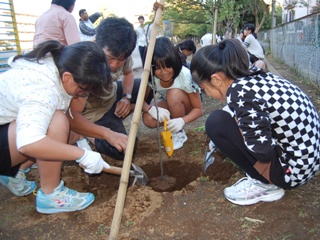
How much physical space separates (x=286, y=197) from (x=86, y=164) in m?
1.18

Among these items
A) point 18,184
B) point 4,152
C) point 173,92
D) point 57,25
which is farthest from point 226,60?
point 57,25

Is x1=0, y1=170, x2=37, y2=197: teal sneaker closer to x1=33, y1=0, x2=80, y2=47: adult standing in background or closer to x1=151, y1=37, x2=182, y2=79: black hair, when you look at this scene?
x1=151, y1=37, x2=182, y2=79: black hair

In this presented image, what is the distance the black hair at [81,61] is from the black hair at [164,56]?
2.39 ft

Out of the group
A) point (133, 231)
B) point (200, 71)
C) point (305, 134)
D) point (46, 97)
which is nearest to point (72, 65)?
point (46, 97)

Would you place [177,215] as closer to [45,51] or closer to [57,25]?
[45,51]

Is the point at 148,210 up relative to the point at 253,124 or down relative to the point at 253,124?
down

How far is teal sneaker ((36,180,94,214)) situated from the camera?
180cm

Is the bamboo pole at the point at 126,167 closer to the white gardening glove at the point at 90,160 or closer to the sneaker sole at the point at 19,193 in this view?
the white gardening glove at the point at 90,160

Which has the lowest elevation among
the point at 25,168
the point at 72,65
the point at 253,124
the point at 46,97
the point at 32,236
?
the point at 32,236

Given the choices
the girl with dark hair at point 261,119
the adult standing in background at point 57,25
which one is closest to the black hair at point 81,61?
the girl with dark hair at point 261,119

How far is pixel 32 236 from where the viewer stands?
5.47 ft

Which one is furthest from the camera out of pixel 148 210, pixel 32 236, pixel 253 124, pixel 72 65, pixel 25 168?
pixel 25 168

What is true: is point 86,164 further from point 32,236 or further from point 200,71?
point 200,71

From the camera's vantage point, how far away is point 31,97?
1474mm
